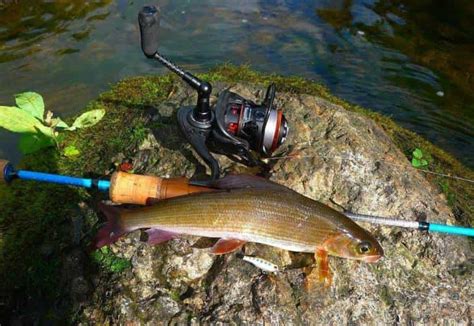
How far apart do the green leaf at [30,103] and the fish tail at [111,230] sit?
8.04 feet

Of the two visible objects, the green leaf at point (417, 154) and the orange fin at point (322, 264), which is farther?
the green leaf at point (417, 154)

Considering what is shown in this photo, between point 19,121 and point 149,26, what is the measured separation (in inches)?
109

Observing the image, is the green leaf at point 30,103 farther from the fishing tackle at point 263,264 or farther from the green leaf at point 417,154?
the green leaf at point 417,154

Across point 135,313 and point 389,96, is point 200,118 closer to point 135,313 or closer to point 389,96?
point 135,313

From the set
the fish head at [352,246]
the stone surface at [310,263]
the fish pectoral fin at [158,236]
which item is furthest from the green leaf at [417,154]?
the fish pectoral fin at [158,236]

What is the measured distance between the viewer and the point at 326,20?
12.3m

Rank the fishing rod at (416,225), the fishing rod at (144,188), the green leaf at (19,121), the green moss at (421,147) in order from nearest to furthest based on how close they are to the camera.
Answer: the fishing rod at (144,188), the fishing rod at (416,225), the green leaf at (19,121), the green moss at (421,147)

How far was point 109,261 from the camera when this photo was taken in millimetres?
4305

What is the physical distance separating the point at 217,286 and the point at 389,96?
22.9ft

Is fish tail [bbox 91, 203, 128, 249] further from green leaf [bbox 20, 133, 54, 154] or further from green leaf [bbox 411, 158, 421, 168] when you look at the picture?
green leaf [bbox 411, 158, 421, 168]

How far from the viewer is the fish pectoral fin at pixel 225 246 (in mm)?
3900

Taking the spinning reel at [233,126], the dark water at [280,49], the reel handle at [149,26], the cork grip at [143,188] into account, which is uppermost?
the reel handle at [149,26]

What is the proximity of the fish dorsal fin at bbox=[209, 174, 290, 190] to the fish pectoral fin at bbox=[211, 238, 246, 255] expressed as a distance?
1.72ft

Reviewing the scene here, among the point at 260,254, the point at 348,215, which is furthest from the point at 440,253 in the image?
the point at 260,254
